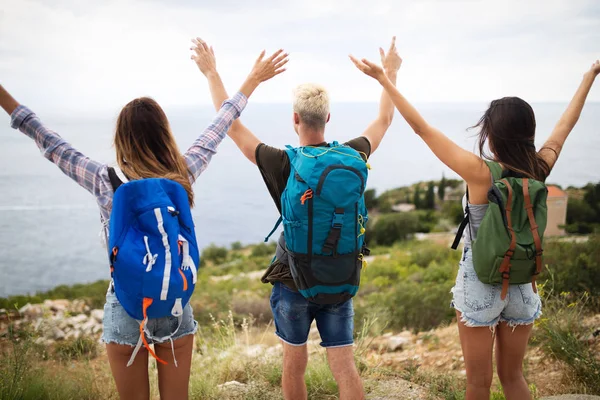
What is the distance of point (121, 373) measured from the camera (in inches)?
91.9

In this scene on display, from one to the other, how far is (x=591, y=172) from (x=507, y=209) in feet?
67.1

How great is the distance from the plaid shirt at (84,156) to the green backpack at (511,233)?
1504 mm

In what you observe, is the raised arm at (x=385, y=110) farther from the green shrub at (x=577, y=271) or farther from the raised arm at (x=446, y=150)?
the green shrub at (x=577, y=271)

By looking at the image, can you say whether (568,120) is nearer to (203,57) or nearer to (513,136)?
(513,136)

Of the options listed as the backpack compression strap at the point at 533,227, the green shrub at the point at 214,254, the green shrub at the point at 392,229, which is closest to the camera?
the backpack compression strap at the point at 533,227

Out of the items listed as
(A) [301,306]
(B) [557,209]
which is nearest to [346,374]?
(A) [301,306]

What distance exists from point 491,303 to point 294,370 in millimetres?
1157

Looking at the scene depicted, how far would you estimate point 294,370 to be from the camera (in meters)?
2.84

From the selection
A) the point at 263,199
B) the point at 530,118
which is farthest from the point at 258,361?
the point at 263,199

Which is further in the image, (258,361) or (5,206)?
(5,206)

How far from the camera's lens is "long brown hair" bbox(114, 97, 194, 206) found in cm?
236

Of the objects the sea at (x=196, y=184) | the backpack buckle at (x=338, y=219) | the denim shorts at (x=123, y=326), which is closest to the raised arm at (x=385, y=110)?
the backpack buckle at (x=338, y=219)

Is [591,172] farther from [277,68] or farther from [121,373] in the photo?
[121,373]

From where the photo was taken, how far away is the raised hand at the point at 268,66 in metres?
3.15
